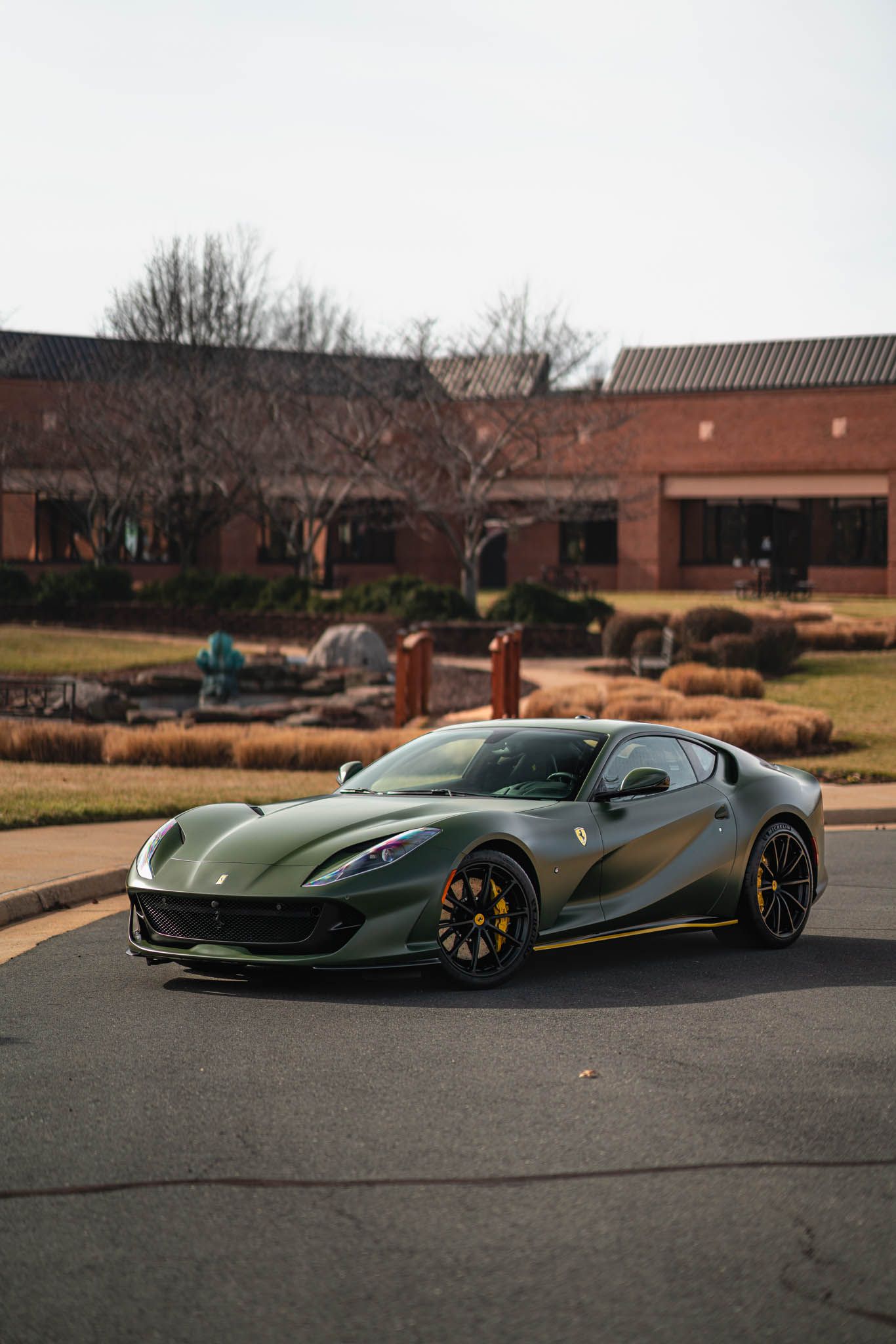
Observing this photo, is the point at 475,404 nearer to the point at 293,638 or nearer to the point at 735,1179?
the point at 293,638

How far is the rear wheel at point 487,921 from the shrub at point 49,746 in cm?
1233

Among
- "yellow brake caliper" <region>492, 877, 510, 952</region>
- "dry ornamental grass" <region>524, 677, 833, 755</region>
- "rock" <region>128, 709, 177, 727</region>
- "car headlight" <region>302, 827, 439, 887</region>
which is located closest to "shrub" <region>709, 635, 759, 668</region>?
"dry ornamental grass" <region>524, 677, 833, 755</region>

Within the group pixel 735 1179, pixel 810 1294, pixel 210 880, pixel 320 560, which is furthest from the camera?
pixel 320 560

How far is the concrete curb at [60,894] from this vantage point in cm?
993

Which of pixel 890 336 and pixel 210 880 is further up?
pixel 890 336

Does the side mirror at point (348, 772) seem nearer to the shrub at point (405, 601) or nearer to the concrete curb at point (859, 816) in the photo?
the concrete curb at point (859, 816)

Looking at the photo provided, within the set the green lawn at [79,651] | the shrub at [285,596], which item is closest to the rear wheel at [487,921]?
the green lawn at [79,651]

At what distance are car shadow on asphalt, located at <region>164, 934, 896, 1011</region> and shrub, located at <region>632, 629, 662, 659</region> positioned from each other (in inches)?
893

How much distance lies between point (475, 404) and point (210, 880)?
3924 cm

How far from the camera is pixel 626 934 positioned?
27.6 ft

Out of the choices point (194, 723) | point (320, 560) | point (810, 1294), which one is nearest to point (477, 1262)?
point (810, 1294)

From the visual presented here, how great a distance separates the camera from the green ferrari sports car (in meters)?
7.39

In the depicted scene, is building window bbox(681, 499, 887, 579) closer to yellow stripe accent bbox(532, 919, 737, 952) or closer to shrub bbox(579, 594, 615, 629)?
shrub bbox(579, 594, 615, 629)

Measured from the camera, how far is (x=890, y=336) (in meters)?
52.1
